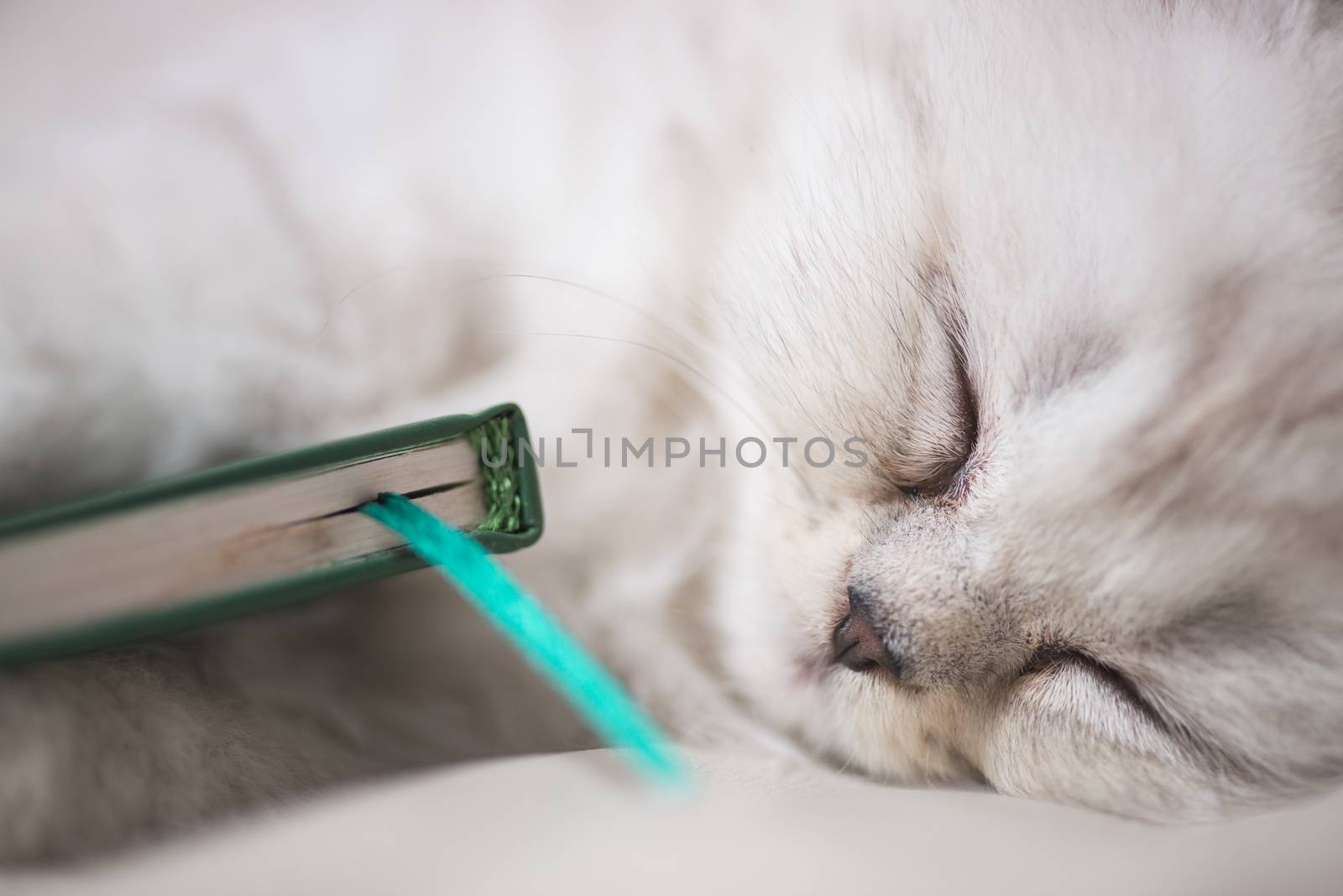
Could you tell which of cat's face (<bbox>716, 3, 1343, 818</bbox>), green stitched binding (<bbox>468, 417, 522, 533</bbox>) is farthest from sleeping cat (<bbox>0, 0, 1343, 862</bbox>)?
green stitched binding (<bbox>468, 417, 522, 533</bbox>)

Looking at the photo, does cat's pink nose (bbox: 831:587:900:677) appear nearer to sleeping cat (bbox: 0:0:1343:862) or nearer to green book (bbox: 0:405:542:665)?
sleeping cat (bbox: 0:0:1343:862)

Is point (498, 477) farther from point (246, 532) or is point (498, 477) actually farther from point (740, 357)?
point (740, 357)

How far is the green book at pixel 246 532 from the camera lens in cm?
33

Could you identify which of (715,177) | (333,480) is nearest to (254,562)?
(333,480)

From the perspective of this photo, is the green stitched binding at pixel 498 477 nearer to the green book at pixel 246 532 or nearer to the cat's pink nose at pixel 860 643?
the green book at pixel 246 532

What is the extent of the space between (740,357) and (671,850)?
1.02 ft

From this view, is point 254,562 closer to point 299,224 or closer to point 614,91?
point 299,224

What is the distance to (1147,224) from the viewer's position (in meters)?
0.41

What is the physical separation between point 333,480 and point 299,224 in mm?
271

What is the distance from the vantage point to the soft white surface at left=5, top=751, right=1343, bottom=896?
345mm

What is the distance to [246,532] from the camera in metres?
0.35

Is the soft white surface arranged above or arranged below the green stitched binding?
below

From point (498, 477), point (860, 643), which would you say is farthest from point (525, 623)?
point (860, 643)

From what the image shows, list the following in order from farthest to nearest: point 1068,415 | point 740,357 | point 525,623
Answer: point 740,357
point 1068,415
point 525,623
